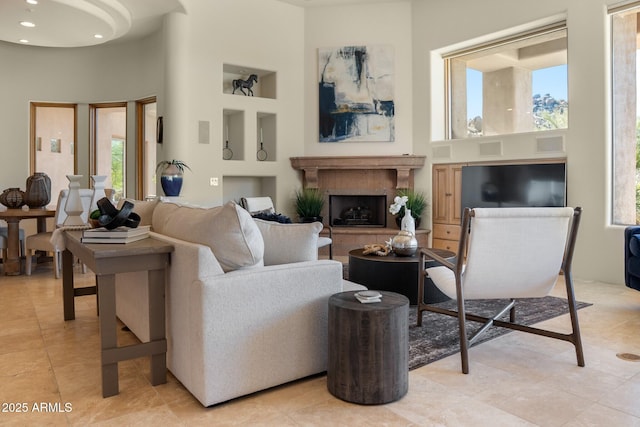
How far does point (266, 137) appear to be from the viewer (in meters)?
7.25

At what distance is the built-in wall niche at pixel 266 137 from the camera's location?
23.1 ft

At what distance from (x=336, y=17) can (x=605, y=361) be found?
603 centimetres

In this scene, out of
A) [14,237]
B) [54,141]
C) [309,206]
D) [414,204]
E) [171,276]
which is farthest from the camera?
[54,141]

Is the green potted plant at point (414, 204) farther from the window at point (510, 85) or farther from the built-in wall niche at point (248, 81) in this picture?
the built-in wall niche at point (248, 81)

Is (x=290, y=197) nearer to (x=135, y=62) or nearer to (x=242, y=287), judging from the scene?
(x=135, y=62)

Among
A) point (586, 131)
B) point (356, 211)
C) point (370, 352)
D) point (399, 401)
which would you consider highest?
point (586, 131)

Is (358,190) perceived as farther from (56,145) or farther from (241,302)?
(241,302)

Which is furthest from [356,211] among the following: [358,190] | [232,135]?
[232,135]

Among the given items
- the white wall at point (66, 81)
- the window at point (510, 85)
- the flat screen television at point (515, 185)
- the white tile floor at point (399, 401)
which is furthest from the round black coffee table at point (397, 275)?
the white wall at point (66, 81)

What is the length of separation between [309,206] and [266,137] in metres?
1.33

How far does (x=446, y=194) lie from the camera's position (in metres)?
6.58

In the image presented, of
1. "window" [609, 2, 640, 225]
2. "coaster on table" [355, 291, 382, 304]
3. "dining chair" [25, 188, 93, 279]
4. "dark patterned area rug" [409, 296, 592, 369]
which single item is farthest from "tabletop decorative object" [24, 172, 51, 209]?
"window" [609, 2, 640, 225]

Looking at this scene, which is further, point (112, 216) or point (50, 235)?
point (50, 235)

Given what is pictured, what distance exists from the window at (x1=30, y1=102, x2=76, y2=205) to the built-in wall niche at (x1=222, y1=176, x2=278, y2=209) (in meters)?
2.56
